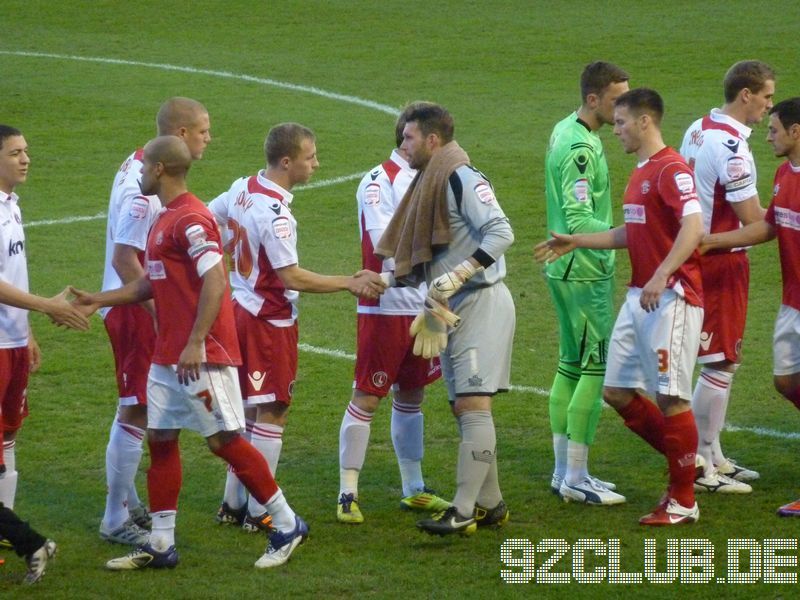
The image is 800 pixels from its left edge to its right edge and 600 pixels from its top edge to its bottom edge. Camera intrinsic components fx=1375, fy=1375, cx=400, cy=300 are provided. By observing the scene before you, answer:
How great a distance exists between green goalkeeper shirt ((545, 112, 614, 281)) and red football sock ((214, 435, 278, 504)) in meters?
2.26

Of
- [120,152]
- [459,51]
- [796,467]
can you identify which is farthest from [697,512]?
[459,51]

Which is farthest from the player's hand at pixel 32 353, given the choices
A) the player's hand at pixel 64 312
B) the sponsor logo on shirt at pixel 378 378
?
the sponsor logo on shirt at pixel 378 378

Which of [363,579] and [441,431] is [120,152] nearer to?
[441,431]

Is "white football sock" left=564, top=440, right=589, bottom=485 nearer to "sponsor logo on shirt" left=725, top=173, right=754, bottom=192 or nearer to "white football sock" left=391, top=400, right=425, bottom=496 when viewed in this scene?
"white football sock" left=391, top=400, right=425, bottom=496

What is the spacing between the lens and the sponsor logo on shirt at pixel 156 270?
6672mm

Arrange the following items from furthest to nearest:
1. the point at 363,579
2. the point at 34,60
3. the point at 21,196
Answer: the point at 34,60 < the point at 21,196 < the point at 363,579

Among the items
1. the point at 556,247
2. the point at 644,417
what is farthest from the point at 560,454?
the point at 556,247

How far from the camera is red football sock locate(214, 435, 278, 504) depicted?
674 cm

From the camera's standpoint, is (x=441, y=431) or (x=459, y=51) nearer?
(x=441, y=431)

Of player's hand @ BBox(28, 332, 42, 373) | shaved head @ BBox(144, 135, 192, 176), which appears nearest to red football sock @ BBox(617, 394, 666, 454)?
shaved head @ BBox(144, 135, 192, 176)

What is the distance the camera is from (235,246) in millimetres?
7465

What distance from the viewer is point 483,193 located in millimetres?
7125

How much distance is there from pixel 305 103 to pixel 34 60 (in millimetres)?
5780

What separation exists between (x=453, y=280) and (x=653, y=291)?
1032 millimetres
